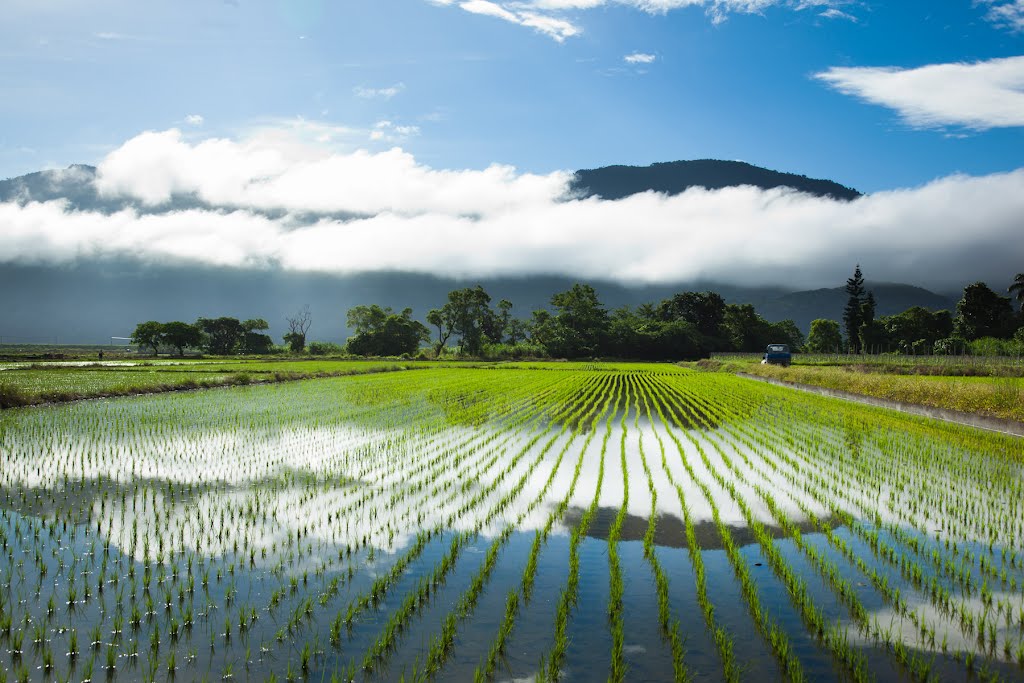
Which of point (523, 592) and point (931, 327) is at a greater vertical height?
point (931, 327)

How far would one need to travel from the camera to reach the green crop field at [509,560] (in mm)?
4168

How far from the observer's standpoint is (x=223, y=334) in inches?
3809

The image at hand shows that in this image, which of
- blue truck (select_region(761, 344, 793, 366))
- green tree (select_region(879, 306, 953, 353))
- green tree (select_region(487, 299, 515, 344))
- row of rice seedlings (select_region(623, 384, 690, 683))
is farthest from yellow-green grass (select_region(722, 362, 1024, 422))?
green tree (select_region(879, 306, 953, 353))

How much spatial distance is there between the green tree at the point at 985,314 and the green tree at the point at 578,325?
124 ft

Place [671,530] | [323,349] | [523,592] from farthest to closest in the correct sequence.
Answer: [323,349] < [671,530] < [523,592]

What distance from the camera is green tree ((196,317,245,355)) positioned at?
313 ft

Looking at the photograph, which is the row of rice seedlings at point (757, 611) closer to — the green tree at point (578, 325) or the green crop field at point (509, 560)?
the green crop field at point (509, 560)

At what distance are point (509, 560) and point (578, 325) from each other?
76566mm

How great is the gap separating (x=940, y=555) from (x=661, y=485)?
375 centimetres

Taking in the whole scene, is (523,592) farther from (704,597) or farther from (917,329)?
(917,329)

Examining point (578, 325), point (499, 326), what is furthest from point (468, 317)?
point (578, 325)

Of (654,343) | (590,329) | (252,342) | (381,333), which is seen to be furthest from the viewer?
(252,342)

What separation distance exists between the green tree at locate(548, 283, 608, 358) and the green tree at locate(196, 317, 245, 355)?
46.4 m

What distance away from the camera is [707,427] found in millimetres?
16438
